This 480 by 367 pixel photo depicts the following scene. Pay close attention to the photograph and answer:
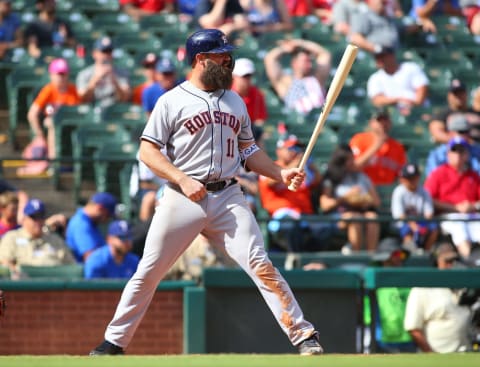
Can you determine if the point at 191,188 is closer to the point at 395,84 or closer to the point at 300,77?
the point at 300,77

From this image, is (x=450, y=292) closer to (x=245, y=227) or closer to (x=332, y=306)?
(x=332, y=306)

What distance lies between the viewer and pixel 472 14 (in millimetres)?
15211

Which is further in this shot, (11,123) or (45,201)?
(11,123)

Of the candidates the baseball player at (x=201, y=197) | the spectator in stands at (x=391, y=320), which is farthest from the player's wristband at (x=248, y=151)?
the spectator in stands at (x=391, y=320)

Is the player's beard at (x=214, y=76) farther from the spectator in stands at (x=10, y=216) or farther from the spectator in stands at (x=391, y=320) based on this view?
the spectator in stands at (x=10, y=216)

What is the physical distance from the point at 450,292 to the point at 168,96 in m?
3.23

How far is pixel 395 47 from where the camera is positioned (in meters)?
14.0

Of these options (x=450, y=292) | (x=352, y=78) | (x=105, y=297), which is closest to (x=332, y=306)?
(x=450, y=292)

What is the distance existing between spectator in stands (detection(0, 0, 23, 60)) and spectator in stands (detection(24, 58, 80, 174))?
1151 mm

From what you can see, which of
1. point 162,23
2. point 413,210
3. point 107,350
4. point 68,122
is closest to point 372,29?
point 162,23

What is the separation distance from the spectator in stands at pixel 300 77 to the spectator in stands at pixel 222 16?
0.66 m

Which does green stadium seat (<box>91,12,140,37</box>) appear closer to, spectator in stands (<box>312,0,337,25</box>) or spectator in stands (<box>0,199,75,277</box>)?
spectator in stands (<box>312,0,337,25</box>)

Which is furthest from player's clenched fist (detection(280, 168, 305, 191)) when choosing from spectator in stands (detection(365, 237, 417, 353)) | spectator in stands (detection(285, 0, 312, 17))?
spectator in stands (detection(285, 0, 312, 17))

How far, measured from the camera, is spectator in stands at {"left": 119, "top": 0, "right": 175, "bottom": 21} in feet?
45.9
